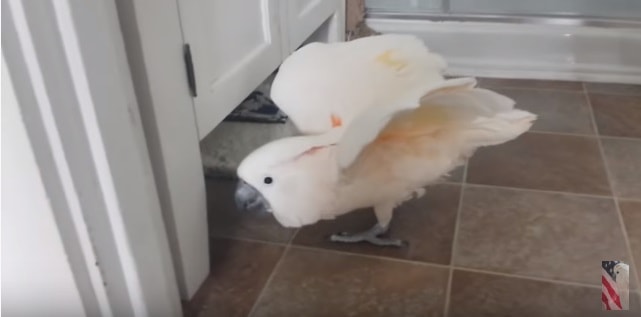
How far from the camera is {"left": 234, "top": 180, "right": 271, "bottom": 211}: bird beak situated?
2.96 ft

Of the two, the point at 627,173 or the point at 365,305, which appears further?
the point at 627,173

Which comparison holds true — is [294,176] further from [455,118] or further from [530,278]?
[530,278]

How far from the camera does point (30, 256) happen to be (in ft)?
2.10

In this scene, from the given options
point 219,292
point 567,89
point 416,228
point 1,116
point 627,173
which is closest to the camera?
point 1,116

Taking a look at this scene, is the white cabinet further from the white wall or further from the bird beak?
the white wall

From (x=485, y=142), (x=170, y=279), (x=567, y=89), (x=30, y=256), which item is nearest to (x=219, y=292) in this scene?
(x=170, y=279)

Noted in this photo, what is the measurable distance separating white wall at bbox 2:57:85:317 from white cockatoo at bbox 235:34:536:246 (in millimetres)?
310

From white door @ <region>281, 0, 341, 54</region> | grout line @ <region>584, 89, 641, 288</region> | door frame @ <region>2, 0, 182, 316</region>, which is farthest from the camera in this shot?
white door @ <region>281, 0, 341, 54</region>

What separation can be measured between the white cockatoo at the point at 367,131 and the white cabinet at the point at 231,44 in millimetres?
72

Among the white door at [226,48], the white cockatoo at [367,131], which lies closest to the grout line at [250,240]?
the white cockatoo at [367,131]

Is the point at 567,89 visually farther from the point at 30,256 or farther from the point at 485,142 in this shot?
the point at 30,256

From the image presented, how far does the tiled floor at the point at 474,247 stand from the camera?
884mm

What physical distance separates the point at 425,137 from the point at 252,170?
0.25m

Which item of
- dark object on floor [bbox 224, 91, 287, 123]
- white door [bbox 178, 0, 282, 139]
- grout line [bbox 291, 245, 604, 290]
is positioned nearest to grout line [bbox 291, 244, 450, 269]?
grout line [bbox 291, 245, 604, 290]
